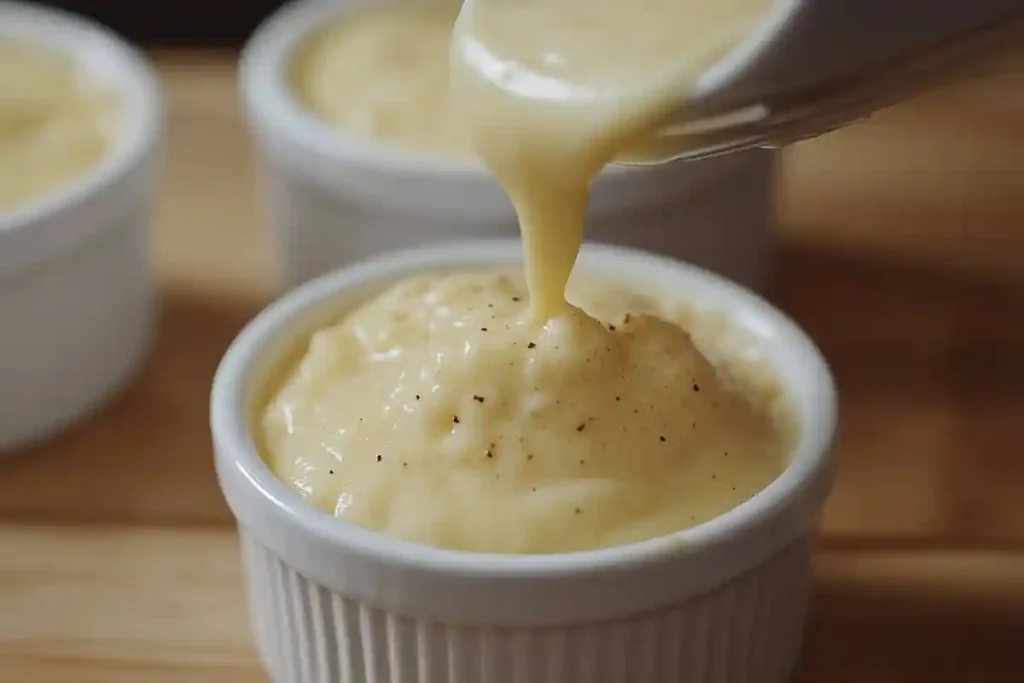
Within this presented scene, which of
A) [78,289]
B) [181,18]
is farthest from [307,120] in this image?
[181,18]

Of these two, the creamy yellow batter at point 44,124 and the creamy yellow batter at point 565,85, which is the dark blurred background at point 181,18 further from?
the creamy yellow batter at point 565,85

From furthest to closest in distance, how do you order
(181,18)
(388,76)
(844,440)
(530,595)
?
(181,18), (388,76), (844,440), (530,595)

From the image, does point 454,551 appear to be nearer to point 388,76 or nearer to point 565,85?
point 565,85

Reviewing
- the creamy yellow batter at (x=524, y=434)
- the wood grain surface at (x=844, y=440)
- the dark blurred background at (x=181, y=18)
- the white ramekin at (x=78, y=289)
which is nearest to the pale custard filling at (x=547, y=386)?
the creamy yellow batter at (x=524, y=434)

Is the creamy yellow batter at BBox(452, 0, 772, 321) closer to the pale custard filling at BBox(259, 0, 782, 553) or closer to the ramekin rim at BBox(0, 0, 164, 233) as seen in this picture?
the pale custard filling at BBox(259, 0, 782, 553)


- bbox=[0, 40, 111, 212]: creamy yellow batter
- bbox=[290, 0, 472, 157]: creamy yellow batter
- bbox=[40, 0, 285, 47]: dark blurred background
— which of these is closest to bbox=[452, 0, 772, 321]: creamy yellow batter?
bbox=[290, 0, 472, 157]: creamy yellow batter

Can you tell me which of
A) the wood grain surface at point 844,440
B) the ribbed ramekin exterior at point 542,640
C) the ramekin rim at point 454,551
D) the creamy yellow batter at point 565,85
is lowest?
the wood grain surface at point 844,440
